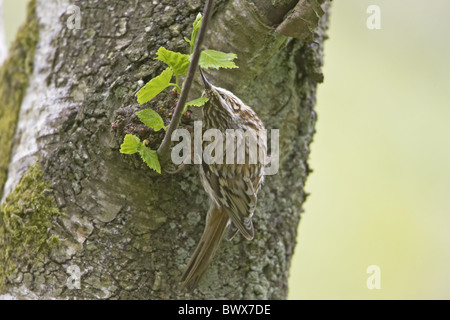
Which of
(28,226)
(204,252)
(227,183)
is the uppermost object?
(227,183)

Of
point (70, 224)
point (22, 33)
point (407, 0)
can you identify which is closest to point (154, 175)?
Answer: point (70, 224)

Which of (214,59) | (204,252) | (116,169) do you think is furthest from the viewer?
(204,252)

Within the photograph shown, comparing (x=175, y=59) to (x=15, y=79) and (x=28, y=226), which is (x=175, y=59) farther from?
(x=15, y=79)

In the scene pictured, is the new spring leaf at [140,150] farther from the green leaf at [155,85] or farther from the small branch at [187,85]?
the green leaf at [155,85]

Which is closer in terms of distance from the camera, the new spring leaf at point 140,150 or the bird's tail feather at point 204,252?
the new spring leaf at point 140,150

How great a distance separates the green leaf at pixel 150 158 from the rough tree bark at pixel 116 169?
0.24 feet

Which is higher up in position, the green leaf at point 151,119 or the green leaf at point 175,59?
the green leaf at point 175,59

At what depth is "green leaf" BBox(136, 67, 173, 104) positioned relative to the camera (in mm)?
1425

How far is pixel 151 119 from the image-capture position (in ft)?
4.85

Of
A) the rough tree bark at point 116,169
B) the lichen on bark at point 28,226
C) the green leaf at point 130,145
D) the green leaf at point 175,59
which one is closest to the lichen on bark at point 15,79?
the rough tree bark at point 116,169

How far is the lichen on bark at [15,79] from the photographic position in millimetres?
2043

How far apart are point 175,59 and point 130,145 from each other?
0.29m

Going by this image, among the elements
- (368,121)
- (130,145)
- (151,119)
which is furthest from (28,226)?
(368,121)
